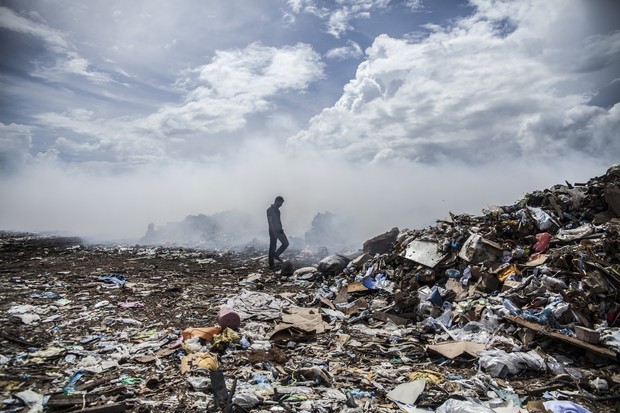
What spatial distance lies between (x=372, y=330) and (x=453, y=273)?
223 centimetres

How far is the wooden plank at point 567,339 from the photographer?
3621 mm

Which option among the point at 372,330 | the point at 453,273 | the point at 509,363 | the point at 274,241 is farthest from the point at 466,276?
the point at 274,241

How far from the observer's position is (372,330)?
5219mm

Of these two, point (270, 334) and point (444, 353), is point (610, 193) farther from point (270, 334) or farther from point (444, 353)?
point (270, 334)

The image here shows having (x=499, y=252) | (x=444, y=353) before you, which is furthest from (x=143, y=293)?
(x=499, y=252)

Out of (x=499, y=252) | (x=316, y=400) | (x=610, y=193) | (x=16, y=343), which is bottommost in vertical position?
(x=316, y=400)

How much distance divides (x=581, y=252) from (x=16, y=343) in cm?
783

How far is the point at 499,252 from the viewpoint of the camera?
6312 mm

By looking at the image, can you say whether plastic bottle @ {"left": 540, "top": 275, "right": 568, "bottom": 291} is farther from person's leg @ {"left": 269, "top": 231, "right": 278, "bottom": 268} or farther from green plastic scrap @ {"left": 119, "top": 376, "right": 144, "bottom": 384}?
person's leg @ {"left": 269, "top": 231, "right": 278, "bottom": 268}

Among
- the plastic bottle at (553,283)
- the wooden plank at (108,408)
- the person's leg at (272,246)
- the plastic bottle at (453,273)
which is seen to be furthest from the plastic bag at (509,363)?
the person's leg at (272,246)

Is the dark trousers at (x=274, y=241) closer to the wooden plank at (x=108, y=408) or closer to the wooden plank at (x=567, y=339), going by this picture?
the wooden plank at (x=567, y=339)

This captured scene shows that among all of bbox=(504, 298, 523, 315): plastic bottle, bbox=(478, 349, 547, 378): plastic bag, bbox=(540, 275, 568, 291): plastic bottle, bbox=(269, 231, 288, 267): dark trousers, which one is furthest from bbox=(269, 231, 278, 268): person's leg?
bbox=(478, 349, 547, 378): plastic bag

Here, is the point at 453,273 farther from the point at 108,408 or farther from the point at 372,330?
the point at 108,408

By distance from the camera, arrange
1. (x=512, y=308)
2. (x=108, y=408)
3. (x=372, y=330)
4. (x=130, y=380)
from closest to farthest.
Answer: (x=108, y=408) → (x=130, y=380) → (x=512, y=308) → (x=372, y=330)
